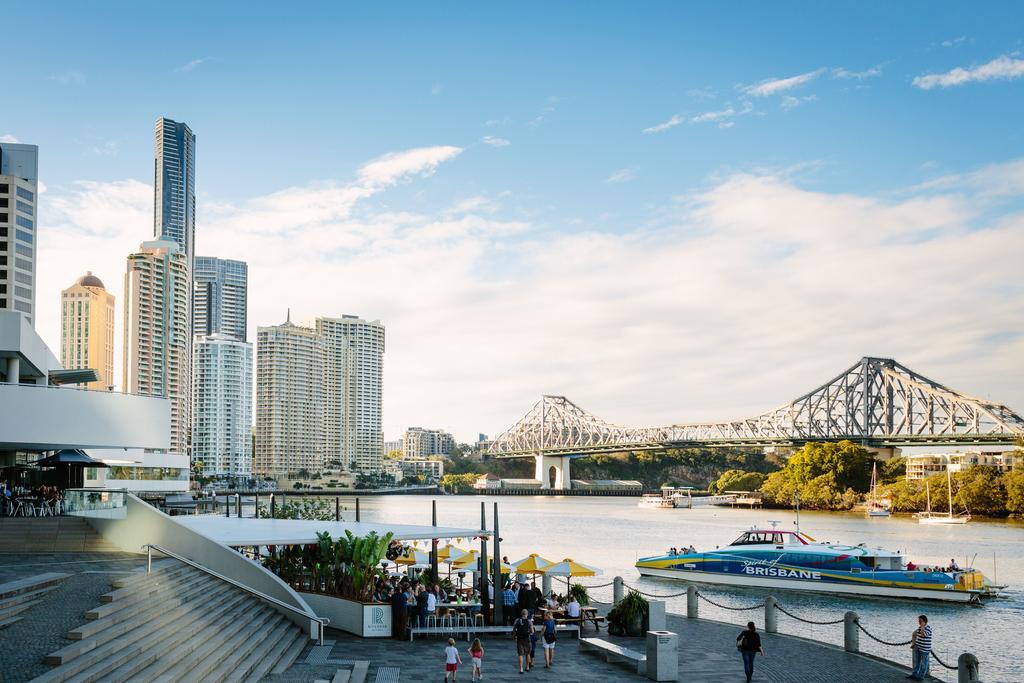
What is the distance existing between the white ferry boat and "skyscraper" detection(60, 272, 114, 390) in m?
149

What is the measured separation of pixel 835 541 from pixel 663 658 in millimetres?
55493

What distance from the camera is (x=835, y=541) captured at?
68.7 metres

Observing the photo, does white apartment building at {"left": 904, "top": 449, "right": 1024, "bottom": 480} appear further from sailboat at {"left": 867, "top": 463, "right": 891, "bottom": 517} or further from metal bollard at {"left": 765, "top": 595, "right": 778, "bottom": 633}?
metal bollard at {"left": 765, "top": 595, "right": 778, "bottom": 633}

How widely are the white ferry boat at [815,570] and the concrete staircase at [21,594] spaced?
31118 mm

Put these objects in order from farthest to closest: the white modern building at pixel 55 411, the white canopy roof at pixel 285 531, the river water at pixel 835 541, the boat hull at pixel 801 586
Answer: the boat hull at pixel 801 586, the river water at pixel 835 541, the white modern building at pixel 55 411, the white canopy roof at pixel 285 531

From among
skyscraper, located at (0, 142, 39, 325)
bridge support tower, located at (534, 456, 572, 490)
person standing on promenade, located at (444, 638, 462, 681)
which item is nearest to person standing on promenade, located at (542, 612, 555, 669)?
person standing on promenade, located at (444, 638, 462, 681)

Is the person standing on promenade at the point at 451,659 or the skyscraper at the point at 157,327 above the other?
the skyscraper at the point at 157,327

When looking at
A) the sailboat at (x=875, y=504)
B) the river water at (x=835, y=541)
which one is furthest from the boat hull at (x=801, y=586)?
the sailboat at (x=875, y=504)

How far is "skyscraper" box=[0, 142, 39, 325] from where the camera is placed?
3661 inches

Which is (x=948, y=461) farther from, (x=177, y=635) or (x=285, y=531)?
(x=177, y=635)

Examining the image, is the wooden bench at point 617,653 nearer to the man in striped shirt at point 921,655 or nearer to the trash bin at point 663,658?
the trash bin at point 663,658

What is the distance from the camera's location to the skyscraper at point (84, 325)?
561 feet

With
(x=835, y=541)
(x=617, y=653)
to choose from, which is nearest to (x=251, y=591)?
(x=617, y=653)

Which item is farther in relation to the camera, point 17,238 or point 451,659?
point 17,238
